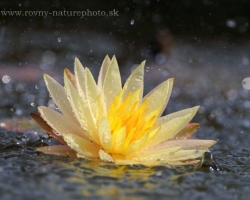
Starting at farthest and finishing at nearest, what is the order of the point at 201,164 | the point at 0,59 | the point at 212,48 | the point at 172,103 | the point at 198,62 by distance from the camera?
the point at 212,48, the point at 198,62, the point at 0,59, the point at 172,103, the point at 201,164

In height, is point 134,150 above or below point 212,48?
below

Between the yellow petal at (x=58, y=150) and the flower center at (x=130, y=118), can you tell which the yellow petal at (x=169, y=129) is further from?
the yellow petal at (x=58, y=150)

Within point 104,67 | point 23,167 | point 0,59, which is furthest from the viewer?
point 0,59

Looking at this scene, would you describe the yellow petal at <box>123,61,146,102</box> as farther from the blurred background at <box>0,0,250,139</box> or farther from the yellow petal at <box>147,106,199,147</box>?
the blurred background at <box>0,0,250,139</box>

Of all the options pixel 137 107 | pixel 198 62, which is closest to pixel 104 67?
pixel 137 107

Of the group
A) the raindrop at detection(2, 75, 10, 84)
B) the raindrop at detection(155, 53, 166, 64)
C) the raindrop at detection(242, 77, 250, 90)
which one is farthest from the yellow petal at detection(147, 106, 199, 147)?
the raindrop at detection(155, 53, 166, 64)

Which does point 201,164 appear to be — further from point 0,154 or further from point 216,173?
point 0,154

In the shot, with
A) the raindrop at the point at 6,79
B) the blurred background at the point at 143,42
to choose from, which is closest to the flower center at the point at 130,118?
the blurred background at the point at 143,42
